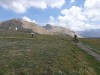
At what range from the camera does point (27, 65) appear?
31.0 m

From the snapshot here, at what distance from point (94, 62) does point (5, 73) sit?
19141mm

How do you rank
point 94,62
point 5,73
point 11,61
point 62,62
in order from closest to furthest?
point 5,73
point 11,61
point 62,62
point 94,62

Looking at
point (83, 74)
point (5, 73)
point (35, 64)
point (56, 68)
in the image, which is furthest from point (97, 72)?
point (5, 73)

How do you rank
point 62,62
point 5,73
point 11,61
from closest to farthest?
point 5,73 → point 11,61 → point 62,62

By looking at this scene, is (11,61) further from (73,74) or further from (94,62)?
(94,62)

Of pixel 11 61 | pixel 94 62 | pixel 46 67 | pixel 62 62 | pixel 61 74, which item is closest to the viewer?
pixel 61 74

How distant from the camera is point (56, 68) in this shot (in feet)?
101

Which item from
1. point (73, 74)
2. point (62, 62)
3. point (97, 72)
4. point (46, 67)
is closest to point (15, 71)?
point (46, 67)

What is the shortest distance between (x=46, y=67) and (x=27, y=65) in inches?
99.4

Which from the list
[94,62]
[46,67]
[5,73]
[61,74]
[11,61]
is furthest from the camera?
[94,62]

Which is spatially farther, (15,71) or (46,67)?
(46,67)

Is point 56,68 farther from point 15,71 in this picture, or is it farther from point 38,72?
point 15,71

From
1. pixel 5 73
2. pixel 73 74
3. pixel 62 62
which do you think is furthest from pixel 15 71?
pixel 62 62

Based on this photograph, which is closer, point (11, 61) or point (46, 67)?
point (46, 67)
